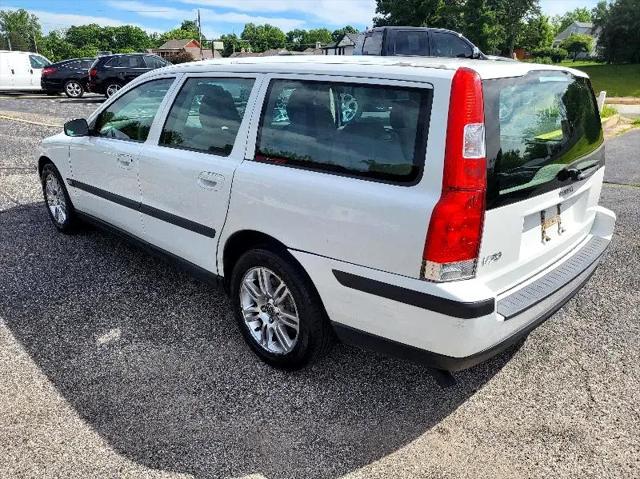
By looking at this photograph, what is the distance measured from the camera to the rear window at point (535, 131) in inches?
85.0

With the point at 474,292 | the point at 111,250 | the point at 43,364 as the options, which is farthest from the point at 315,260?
the point at 111,250

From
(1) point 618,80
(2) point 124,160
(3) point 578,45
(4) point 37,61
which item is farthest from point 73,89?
(3) point 578,45

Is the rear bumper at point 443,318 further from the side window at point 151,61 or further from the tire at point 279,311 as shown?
the side window at point 151,61

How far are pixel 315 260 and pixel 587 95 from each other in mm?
1930

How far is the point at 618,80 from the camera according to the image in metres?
38.3

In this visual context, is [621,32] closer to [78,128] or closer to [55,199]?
[55,199]

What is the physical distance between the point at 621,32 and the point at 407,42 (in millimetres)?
48435

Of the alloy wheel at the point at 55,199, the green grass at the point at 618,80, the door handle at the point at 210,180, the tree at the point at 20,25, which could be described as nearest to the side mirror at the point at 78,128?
the alloy wheel at the point at 55,199

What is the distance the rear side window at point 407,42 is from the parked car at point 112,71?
31.3ft

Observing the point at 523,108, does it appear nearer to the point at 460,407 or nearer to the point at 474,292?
the point at 474,292

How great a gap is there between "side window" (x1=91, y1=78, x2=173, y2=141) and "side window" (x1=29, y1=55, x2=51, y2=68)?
2015 centimetres

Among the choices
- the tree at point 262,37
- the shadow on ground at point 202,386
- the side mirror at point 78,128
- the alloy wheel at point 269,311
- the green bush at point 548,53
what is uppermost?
the tree at point 262,37

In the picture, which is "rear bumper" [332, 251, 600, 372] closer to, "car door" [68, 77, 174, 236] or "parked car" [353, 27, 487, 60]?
"car door" [68, 77, 174, 236]

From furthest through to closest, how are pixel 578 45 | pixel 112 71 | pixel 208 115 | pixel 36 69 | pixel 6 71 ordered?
pixel 578 45, pixel 36 69, pixel 6 71, pixel 112 71, pixel 208 115
